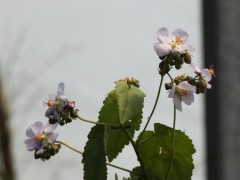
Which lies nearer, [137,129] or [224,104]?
[137,129]

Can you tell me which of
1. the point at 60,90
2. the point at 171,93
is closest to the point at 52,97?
the point at 60,90

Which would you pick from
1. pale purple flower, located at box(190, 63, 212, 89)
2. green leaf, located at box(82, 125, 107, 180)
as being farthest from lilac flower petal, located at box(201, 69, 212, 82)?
green leaf, located at box(82, 125, 107, 180)

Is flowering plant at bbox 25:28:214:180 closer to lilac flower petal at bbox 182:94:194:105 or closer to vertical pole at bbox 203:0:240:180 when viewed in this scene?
lilac flower petal at bbox 182:94:194:105

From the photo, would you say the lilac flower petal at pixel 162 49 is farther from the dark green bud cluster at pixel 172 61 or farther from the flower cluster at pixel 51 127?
the flower cluster at pixel 51 127

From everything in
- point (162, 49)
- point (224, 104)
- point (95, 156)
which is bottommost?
point (95, 156)

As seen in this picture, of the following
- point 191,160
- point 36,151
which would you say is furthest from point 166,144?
point 36,151

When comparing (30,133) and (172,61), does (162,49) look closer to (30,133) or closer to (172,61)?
(172,61)

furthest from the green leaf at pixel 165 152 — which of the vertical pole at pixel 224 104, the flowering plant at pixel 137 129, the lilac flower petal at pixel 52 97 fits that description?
the vertical pole at pixel 224 104
